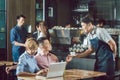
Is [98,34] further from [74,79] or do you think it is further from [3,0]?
[3,0]

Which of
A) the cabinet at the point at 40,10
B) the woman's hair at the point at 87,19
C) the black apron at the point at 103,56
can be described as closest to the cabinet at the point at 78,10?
the woman's hair at the point at 87,19

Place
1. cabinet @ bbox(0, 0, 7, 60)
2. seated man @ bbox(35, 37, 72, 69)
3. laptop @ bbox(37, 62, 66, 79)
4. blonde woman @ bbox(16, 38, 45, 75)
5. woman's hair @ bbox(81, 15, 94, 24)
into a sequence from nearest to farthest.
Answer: laptop @ bbox(37, 62, 66, 79) < blonde woman @ bbox(16, 38, 45, 75) < seated man @ bbox(35, 37, 72, 69) < woman's hair @ bbox(81, 15, 94, 24) < cabinet @ bbox(0, 0, 7, 60)

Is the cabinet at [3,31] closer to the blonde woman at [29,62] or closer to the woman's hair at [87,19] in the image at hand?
the woman's hair at [87,19]

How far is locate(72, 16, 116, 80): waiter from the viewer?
18.5 ft

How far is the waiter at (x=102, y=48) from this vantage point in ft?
18.5

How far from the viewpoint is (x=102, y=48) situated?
18.6ft

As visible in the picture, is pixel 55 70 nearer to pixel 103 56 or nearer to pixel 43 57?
pixel 43 57

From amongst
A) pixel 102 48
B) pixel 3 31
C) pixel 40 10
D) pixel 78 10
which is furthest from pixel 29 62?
pixel 3 31

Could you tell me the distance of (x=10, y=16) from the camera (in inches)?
297

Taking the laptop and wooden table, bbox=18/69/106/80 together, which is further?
wooden table, bbox=18/69/106/80

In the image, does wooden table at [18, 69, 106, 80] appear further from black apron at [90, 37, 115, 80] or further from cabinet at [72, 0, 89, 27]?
cabinet at [72, 0, 89, 27]

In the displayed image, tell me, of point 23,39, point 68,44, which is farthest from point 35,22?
point 68,44

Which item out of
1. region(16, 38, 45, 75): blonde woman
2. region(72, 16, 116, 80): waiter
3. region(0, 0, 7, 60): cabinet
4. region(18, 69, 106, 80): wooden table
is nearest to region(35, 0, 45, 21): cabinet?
region(0, 0, 7, 60): cabinet

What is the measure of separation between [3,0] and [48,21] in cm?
128
